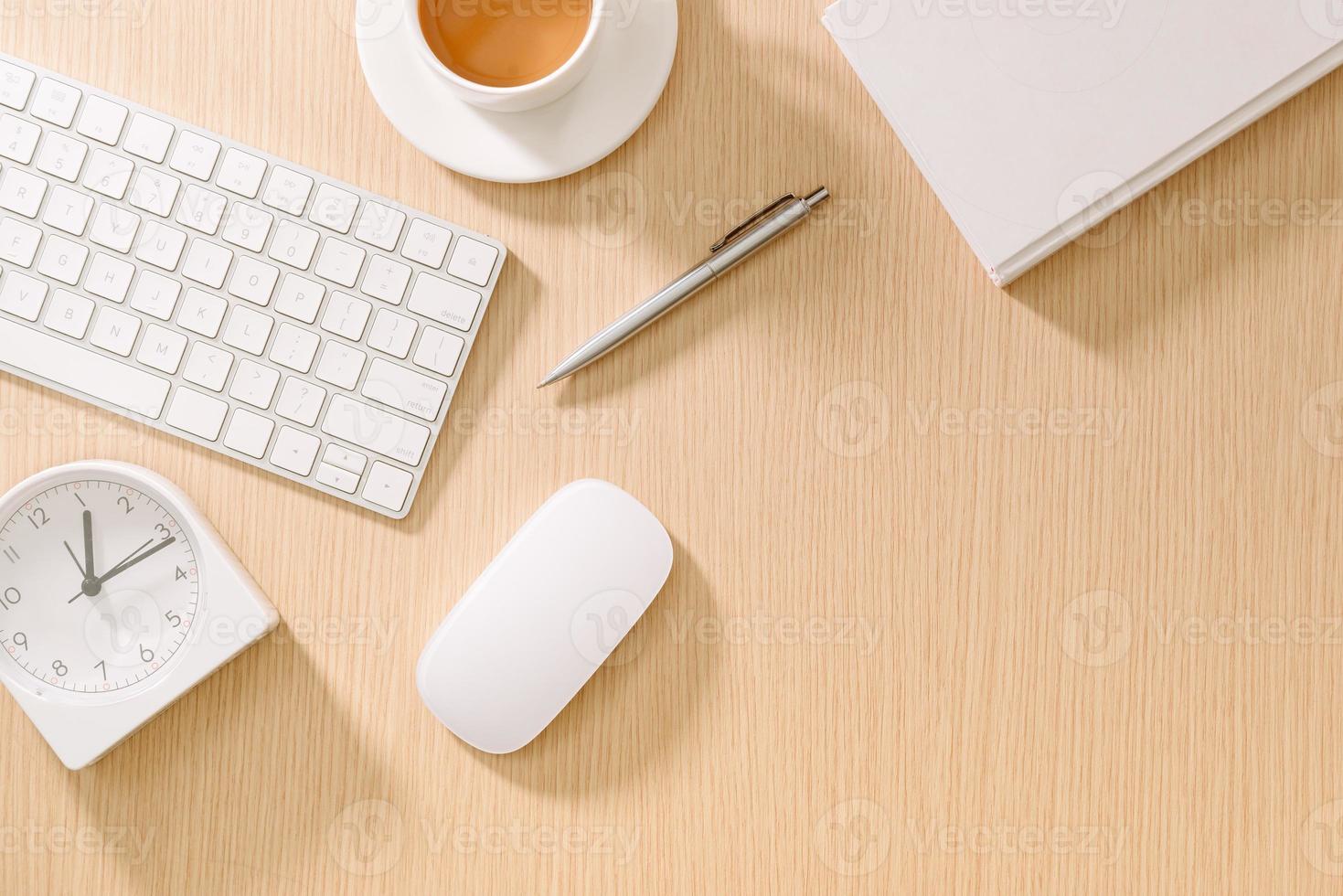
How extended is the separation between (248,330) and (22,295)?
0.15 m

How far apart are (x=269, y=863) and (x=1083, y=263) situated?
69cm

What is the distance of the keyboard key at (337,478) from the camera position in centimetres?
60

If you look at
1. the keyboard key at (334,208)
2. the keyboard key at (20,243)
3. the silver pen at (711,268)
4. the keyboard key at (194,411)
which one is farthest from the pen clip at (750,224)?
the keyboard key at (20,243)

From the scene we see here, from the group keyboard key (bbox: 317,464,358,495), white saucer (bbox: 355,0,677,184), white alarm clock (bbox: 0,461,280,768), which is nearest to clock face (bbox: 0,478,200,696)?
white alarm clock (bbox: 0,461,280,768)

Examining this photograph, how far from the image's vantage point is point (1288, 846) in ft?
2.03

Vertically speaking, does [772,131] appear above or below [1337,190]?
above

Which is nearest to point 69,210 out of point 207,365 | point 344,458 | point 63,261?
point 63,261

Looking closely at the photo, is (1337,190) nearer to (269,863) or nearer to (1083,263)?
(1083,263)

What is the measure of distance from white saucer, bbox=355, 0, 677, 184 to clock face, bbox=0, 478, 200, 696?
1.05ft

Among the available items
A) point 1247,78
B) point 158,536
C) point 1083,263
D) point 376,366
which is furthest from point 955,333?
point 158,536

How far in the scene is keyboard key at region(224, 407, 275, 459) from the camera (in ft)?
1.95

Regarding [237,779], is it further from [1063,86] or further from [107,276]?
[1063,86]

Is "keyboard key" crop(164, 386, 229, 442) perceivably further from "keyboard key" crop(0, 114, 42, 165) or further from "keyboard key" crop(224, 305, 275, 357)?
"keyboard key" crop(0, 114, 42, 165)

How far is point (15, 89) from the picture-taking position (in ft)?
1.93
